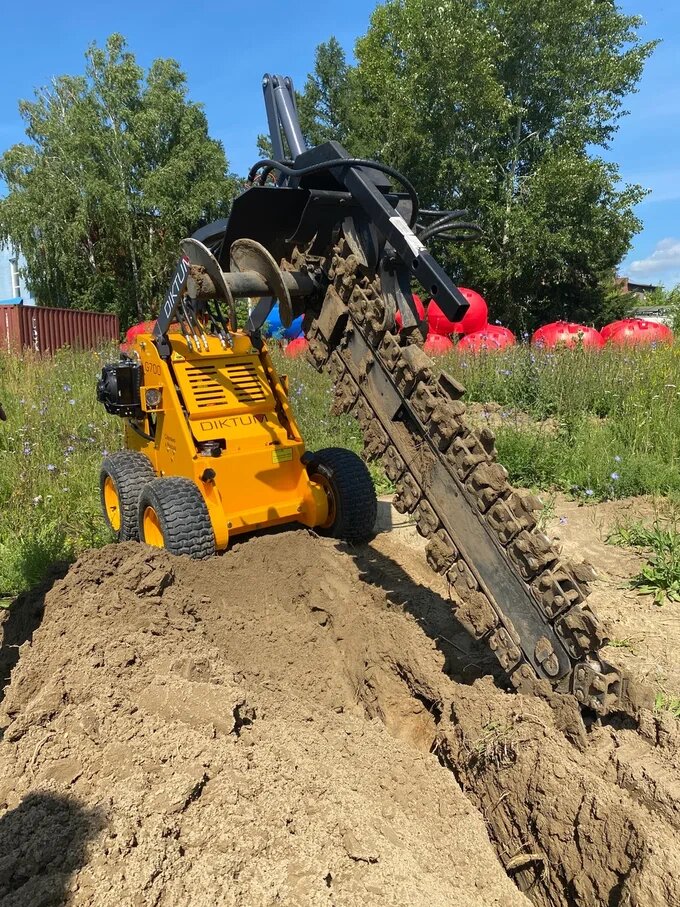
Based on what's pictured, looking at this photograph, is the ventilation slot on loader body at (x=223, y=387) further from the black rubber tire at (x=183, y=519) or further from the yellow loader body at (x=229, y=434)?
the black rubber tire at (x=183, y=519)

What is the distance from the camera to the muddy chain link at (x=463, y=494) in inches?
97.2

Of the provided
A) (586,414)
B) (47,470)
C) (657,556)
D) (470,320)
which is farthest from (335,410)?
(470,320)

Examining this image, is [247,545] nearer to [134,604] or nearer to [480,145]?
[134,604]

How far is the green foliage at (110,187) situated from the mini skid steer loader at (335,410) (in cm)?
2451

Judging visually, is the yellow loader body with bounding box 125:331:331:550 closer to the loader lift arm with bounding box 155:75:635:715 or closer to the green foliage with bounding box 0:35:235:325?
the loader lift arm with bounding box 155:75:635:715

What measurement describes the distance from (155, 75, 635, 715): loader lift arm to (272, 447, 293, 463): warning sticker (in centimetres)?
100

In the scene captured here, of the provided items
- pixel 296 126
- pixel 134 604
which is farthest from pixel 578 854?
pixel 296 126

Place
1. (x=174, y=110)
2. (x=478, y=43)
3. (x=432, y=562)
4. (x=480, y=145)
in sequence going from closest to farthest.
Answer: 1. (x=432, y=562)
2. (x=478, y=43)
3. (x=480, y=145)
4. (x=174, y=110)

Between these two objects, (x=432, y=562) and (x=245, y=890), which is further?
(x=432, y=562)

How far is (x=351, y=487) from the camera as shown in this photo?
4.81m

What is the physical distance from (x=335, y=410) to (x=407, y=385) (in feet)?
1.71

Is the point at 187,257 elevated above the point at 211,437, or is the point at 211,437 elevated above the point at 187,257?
the point at 187,257

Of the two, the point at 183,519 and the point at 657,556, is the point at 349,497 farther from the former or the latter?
the point at 657,556

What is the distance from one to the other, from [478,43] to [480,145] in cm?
346
